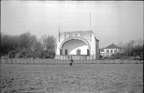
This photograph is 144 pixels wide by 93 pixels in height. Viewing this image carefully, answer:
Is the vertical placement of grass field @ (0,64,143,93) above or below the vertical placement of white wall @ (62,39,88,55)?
below

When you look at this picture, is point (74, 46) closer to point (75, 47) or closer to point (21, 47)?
point (75, 47)

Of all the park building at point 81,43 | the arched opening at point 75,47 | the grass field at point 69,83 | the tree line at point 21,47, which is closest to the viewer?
the grass field at point 69,83

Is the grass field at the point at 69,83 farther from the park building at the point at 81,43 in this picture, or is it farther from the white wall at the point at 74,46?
the white wall at the point at 74,46

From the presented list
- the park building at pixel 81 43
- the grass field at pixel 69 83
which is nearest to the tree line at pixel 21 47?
the park building at pixel 81 43

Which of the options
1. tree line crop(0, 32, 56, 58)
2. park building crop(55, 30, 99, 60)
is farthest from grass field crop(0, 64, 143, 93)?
park building crop(55, 30, 99, 60)

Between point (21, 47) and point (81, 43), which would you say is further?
point (81, 43)

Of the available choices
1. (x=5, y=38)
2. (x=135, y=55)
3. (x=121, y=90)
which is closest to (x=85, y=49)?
(x=135, y=55)

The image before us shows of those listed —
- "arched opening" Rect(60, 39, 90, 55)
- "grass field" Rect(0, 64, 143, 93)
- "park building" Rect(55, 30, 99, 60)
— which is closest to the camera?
"grass field" Rect(0, 64, 143, 93)

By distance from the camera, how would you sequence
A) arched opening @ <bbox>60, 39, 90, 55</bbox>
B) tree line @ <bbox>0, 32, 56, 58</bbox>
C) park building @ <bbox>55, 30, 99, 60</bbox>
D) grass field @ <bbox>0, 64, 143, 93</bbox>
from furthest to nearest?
arched opening @ <bbox>60, 39, 90, 55</bbox>, park building @ <bbox>55, 30, 99, 60</bbox>, tree line @ <bbox>0, 32, 56, 58</bbox>, grass field @ <bbox>0, 64, 143, 93</bbox>

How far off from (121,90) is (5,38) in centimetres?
3623

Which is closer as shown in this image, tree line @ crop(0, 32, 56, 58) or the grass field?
the grass field

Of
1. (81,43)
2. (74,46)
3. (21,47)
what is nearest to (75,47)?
(74,46)

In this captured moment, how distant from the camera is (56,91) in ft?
18.9

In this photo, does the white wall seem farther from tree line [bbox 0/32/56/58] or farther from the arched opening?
tree line [bbox 0/32/56/58]
